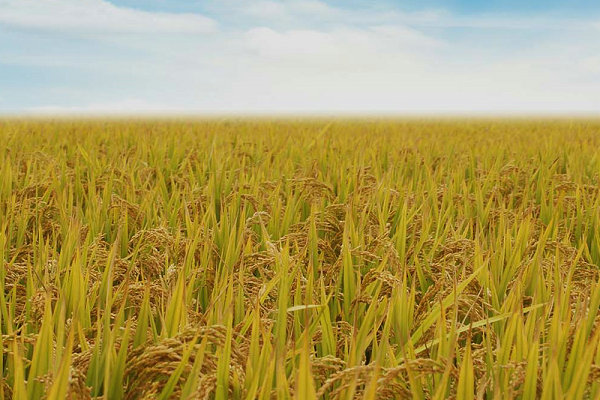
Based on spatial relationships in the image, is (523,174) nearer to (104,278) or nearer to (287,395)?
(104,278)

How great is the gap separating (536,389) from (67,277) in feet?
3.84

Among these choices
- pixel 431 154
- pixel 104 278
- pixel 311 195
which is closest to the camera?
pixel 104 278

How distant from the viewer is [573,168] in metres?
4.39

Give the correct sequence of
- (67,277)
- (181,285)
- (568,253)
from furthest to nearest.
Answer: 1. (568,253)
2. (67,277)
3. (181,285)

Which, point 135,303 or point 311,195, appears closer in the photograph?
point 135,303

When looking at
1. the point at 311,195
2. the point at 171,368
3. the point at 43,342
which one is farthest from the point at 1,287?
the point at 311,195

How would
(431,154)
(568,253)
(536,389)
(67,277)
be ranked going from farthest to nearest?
(431,154) → (568,253) → (67,277) → (536,389)

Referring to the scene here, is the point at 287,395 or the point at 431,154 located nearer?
the point at 287,395

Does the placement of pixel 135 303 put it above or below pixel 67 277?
below

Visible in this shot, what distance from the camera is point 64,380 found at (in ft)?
3.11

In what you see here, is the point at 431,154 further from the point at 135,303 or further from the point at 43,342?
the point at 43,342

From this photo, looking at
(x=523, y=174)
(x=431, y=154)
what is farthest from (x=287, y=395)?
(x=431, y=154)

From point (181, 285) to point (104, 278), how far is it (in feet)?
1.36

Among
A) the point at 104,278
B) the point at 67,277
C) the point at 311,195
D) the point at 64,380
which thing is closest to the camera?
the point at 64,380
